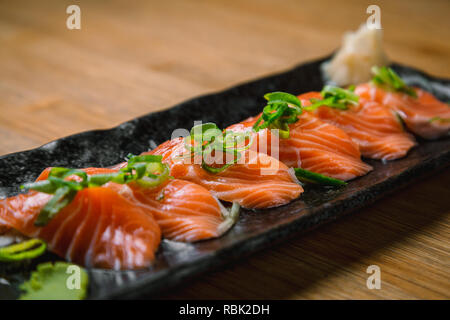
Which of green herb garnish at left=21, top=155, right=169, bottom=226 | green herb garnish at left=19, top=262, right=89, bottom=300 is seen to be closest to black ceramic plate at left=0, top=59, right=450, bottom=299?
green herb garnish at left=19, top=262, right=89, bottom=300

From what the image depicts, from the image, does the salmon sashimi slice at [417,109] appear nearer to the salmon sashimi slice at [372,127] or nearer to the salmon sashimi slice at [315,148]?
the salmon sashimi slice at [372,127]

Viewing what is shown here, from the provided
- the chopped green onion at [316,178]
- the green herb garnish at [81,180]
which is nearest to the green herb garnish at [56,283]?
the green herb garnish at [81,180]

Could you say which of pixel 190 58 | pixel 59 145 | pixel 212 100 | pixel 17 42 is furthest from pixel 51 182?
pixel 17 42

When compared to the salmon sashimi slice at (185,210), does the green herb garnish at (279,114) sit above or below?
above

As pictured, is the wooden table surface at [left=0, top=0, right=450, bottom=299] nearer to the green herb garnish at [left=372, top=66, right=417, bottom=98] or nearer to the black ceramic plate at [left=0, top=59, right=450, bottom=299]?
the black ceramic plate at [left=0, top=59, right=450, bottom=299]

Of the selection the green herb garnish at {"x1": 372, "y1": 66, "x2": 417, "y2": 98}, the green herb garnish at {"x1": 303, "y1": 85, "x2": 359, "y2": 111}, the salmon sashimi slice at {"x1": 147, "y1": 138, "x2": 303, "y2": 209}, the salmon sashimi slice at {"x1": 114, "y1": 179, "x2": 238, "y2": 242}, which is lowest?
the salmon sashimi slice at {"x1": 114, "y1": 179, "x2": 238, "y2": 242}

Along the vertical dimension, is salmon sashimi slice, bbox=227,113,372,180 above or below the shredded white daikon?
below
